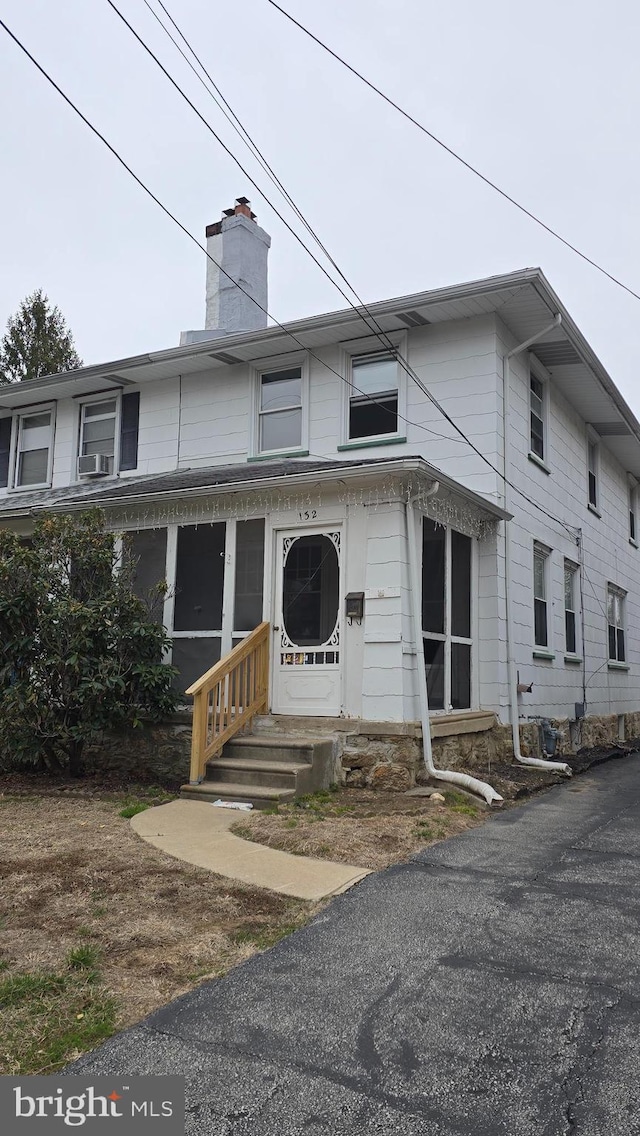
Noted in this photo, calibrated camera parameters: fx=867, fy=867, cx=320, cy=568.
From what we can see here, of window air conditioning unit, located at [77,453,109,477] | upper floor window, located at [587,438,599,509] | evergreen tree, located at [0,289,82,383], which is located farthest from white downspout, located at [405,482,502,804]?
evergreen tree, located at [0,289,82,383]

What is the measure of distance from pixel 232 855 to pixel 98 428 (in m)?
9.56

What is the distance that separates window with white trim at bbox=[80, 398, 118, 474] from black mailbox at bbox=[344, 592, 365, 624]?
241 inches

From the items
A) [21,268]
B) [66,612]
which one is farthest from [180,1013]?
[21,268]

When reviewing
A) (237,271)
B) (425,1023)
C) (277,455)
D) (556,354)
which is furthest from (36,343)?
(425,1023)

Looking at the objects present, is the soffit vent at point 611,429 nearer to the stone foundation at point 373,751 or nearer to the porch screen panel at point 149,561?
the stone foundation at point 373,751

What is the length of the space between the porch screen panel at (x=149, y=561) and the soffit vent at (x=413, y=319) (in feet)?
13.3

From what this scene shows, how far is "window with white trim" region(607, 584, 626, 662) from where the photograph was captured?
15867 millimetres

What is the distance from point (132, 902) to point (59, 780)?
4835mm

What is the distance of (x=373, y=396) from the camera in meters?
11.5

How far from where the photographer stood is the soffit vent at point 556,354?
11773 mm

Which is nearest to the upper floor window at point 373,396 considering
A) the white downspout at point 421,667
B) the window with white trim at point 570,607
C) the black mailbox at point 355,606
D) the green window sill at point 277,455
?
the green window sill at point 277,455

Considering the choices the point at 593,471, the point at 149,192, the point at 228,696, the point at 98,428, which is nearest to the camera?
the point at 149,192

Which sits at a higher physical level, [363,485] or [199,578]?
[363,485]

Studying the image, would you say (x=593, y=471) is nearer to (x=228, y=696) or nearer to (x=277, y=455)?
(x=277, y=455)
